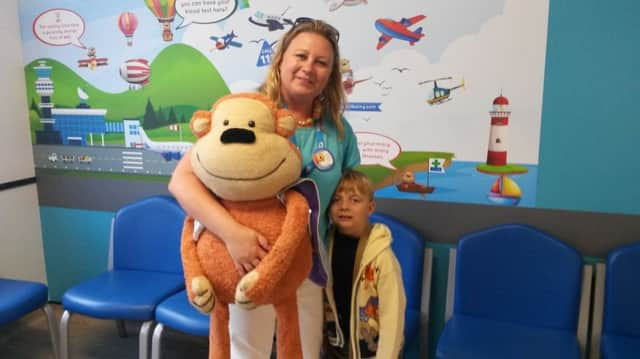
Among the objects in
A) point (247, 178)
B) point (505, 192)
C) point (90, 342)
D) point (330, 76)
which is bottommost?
point (90, 342)

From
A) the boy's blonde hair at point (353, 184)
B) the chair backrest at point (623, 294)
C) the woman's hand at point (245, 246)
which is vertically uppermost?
the boy's blonde hair at point (353, 184)

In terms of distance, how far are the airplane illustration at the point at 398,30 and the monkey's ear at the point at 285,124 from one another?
1159 mm

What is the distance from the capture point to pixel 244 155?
110cm

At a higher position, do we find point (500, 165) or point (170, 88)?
point (170, 88)

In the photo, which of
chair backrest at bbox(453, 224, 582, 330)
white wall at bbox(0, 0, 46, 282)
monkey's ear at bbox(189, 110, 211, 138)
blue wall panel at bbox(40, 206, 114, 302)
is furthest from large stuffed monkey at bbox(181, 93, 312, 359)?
white wall at bbox(0, 0, 46, 282)

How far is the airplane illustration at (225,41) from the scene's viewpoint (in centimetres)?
243

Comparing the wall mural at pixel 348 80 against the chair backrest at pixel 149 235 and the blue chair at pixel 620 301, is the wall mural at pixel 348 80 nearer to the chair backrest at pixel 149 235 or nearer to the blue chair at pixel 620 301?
the chair backrest at pixel 149 235

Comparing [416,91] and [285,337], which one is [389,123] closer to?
[416,91]

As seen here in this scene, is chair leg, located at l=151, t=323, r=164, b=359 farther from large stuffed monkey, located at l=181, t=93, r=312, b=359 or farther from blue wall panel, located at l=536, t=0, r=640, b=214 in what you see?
blue wall panel, located at l=536, t=0, r=640, b=214

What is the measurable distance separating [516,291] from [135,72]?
7.02 ft

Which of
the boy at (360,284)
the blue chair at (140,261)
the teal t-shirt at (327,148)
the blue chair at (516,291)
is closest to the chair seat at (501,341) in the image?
the blue chair at (516,291)

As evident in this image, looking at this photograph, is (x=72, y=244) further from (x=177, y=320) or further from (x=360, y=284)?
(x=360, y=284)

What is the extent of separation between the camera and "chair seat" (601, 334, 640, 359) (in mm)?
1763

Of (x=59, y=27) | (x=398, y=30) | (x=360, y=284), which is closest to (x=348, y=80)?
(x=398, y=30)
